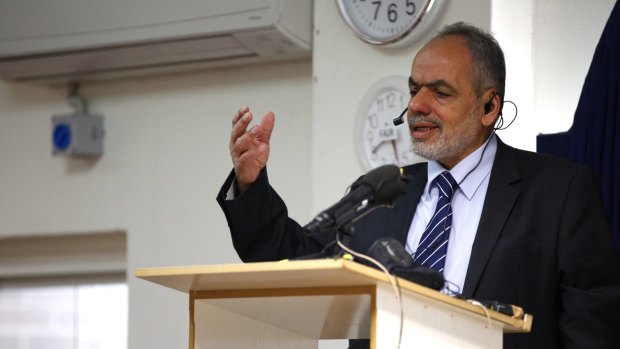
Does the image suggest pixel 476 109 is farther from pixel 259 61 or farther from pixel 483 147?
pixel 259 61

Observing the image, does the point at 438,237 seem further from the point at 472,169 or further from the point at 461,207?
the point at 472,169

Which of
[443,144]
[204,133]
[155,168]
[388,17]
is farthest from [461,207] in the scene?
[155,168]

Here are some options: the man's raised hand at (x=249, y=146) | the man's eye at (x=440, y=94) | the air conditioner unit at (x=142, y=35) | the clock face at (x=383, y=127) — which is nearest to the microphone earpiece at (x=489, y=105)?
the man's eye at (x=440, y=94)

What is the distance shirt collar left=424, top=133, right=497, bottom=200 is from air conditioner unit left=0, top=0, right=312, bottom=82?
1.38 meters

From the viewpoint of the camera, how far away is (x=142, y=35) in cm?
400

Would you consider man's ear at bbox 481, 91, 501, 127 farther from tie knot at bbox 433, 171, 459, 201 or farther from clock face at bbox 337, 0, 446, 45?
clock face at bbox 337, 0, 446, 45

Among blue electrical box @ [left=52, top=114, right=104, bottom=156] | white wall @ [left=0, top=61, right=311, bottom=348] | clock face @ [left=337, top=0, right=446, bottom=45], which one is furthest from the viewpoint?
blue electrical box @ [left=52, top=114, right=104, bottom=156]

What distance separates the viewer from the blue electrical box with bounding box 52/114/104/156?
447cm

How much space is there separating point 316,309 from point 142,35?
235 cm

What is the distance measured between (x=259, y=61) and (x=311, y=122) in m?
0.32

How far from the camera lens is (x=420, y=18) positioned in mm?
3529

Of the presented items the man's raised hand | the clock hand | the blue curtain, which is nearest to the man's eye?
the man's raised hand

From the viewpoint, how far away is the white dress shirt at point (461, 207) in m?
2.31

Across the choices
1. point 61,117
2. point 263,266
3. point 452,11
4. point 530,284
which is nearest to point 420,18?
point 452,11
